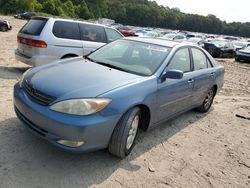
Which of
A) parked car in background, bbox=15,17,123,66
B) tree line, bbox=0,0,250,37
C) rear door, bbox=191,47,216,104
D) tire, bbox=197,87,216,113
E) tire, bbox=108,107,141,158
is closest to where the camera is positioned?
tire, bbox=108,107,141,158

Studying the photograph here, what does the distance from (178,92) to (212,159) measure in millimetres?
1176

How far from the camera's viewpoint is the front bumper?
3217 millimetres

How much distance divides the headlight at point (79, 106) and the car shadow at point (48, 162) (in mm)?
739

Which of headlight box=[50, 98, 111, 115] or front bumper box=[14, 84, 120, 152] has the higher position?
headlight box=[50, 98, 111, 115]

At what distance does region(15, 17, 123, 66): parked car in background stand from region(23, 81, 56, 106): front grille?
380 centimetres

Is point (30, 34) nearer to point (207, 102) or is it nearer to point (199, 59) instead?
point (199, 59)

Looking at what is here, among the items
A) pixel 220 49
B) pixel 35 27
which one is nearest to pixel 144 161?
pixel 35 27

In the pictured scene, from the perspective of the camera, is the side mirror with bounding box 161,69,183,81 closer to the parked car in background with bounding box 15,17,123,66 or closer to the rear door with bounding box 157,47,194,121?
the rear door with bounding box 157,47,194,121

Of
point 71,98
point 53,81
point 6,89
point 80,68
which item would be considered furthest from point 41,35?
point 71,98

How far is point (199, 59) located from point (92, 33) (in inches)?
151

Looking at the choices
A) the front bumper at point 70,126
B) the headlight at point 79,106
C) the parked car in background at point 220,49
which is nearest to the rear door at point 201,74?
the front bumper at point 70,126

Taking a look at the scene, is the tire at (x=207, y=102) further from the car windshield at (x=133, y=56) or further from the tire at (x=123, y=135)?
the tire at (x=123, y=135)

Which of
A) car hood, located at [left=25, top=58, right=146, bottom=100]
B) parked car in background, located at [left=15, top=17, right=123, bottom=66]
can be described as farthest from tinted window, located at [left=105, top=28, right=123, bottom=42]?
car hood, located at [left=25, top=58, right=146, bottom=100]

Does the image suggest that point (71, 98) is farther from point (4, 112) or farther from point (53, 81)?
point (4, 112)
